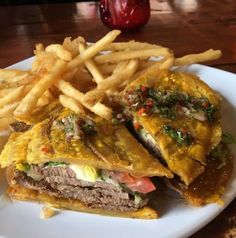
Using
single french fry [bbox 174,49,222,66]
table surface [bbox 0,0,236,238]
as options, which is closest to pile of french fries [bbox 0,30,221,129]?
single french fry [bbox 174,49,222,66]

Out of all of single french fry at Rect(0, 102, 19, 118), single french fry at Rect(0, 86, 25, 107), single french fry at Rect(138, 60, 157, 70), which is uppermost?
single french fry at Rect(0, 86, 25, 107)

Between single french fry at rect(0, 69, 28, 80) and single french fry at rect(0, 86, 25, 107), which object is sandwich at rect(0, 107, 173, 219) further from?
single french fry at rect(0, 69, 28, 80)

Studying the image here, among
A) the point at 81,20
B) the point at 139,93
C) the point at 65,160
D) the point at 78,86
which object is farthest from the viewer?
the point at 81,20

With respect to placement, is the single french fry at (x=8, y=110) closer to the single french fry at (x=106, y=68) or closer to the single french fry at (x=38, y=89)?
the single french fry at (x=38, y=89)

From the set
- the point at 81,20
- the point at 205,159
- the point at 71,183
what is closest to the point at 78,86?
the point at 71,183

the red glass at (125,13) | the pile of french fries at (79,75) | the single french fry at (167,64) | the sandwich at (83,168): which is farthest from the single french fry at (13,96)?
the red glass at (125,13)

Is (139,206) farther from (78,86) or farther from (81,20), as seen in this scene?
(81,20)
